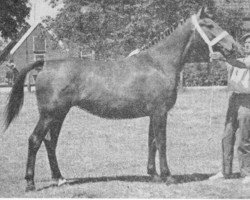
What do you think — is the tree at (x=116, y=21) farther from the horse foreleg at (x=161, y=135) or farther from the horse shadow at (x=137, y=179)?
the horse foreleg at (x=161, y=135)

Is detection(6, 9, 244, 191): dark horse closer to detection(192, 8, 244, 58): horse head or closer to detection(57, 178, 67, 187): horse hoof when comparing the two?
detection(192, 8, 244, 58): horse head

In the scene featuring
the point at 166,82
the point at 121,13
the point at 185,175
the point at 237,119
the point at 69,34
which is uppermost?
the point at 121,13

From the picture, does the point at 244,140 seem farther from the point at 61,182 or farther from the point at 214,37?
the point at 61,182

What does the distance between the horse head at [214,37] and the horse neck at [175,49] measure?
0.53ft

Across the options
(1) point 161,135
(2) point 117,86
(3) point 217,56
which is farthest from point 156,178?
(3) point 217,56

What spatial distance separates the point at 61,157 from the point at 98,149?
0.96 meters

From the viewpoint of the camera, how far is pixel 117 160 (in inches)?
311

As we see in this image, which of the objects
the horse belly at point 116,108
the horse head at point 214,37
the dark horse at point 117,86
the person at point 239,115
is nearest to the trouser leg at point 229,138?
the person at point 239,115

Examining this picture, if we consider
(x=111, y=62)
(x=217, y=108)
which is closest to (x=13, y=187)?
(x=111, y=62)

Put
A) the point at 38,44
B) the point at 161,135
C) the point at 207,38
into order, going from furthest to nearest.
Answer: the point at 38,44 → the point at 161,135 → the point at 207,38

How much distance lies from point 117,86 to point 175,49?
3.37ft

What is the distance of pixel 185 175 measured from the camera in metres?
6.84

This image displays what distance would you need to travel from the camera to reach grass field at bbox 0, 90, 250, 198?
5945mm

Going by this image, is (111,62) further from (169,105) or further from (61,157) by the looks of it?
(61,157)
